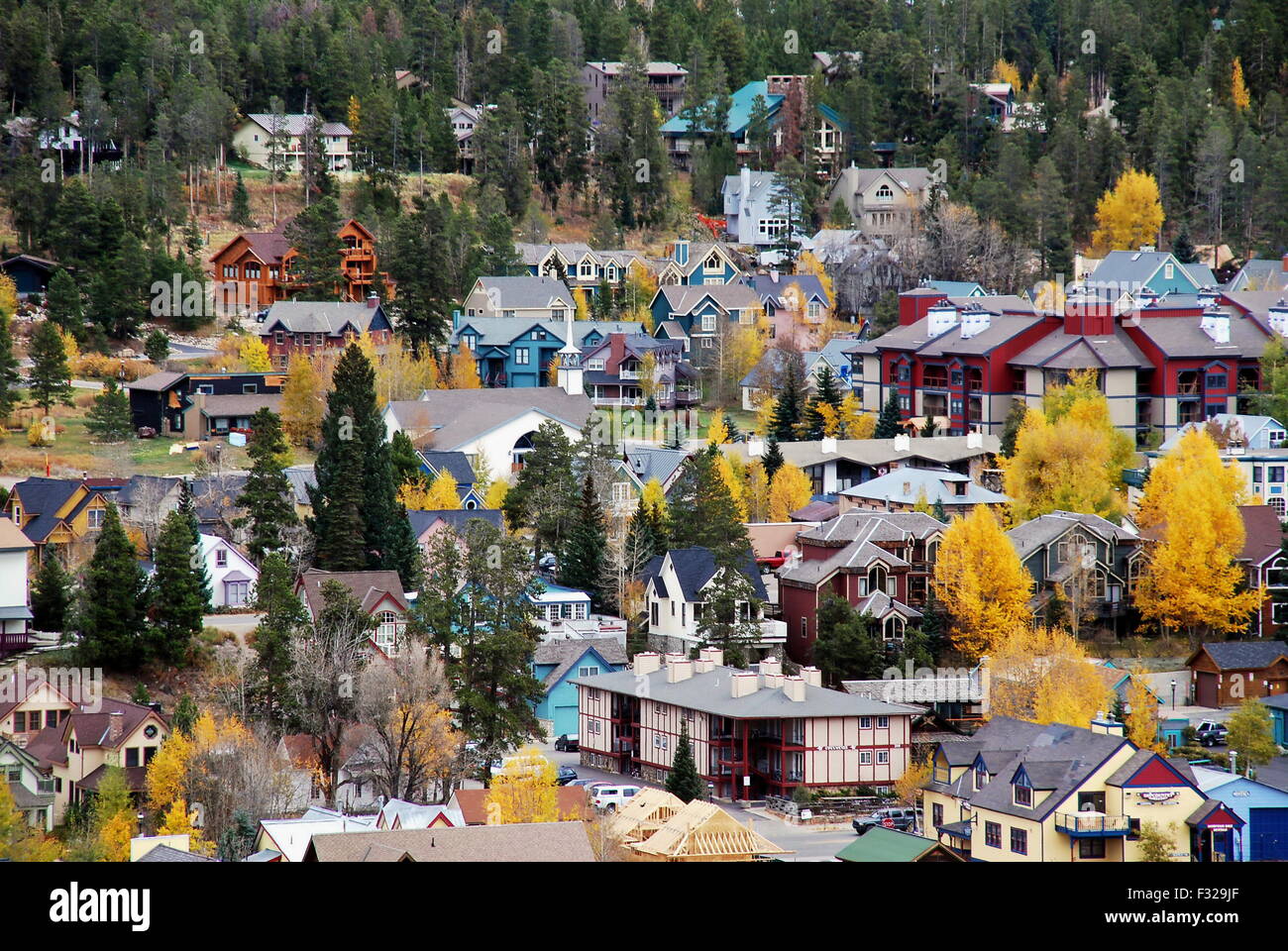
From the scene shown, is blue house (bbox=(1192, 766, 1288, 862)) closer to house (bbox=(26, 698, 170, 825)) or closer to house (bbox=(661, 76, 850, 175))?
house (bbox=(26, 698, 170, 825))

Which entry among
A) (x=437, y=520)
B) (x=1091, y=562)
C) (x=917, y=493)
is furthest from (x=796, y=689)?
(x=917, y=493)

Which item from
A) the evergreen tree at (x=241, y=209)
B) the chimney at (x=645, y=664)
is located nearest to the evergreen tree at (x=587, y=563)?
the chimney at (x=645, y=664)

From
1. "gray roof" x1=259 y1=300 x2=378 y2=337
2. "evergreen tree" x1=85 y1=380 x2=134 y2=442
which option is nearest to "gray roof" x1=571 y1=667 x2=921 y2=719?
"evergreen tree" x1=85 y1=380 x2=134 y2=442

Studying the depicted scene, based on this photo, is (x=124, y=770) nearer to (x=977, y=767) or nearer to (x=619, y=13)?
(x=977, y=767)

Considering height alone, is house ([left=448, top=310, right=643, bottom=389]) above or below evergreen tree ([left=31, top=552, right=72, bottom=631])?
above

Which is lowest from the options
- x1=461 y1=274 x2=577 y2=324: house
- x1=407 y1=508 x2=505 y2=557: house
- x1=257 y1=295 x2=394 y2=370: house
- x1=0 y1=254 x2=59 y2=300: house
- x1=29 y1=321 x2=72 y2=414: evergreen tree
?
x1=407 y1=508 x2=505 y2=557: house

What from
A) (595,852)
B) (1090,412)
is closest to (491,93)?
(1090,412)

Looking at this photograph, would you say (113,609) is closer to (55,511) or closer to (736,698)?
(55,511)
